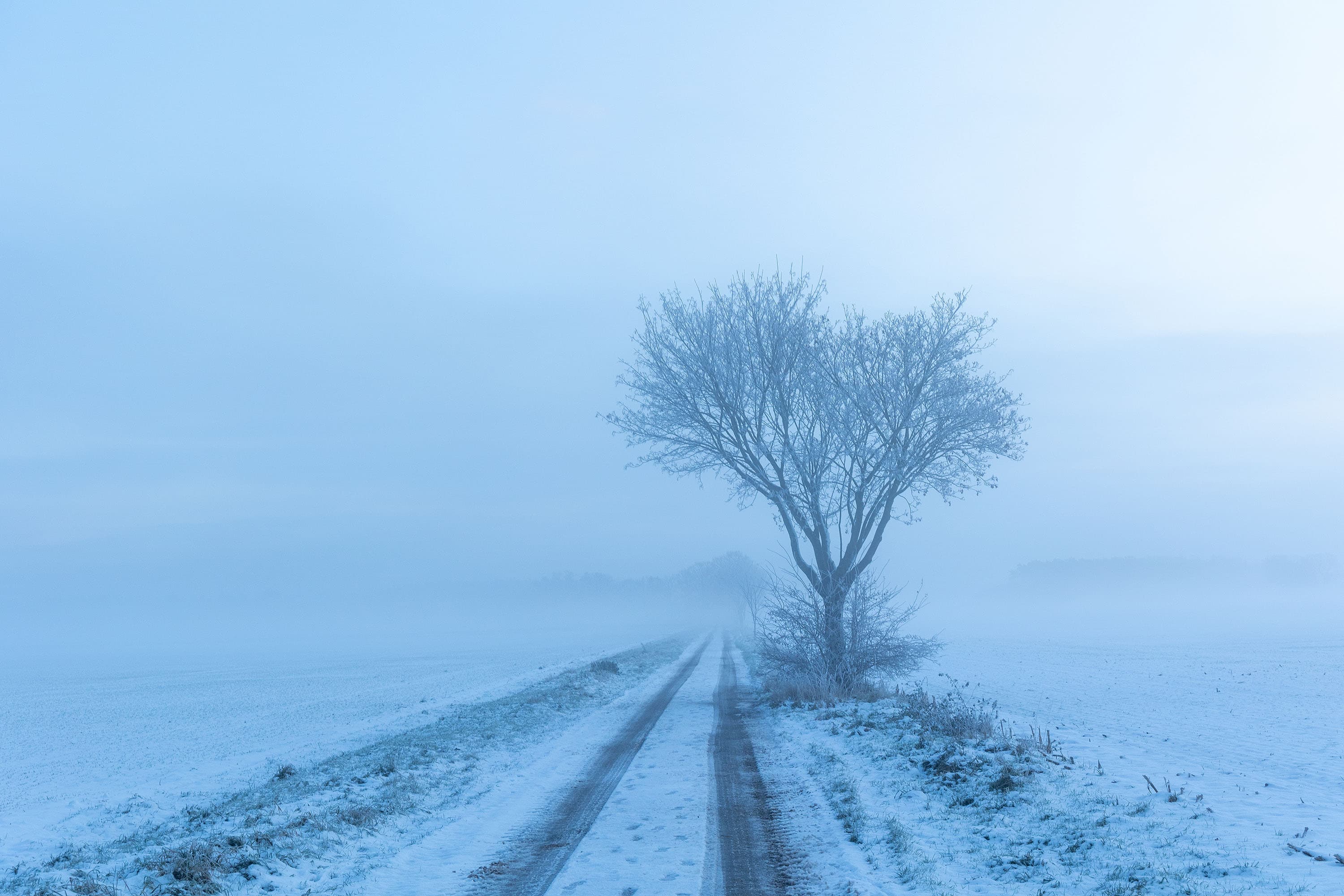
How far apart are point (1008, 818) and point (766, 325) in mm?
17842

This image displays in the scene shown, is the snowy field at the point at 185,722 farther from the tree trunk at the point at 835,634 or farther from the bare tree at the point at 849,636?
the tree trunk at the point at 835,634

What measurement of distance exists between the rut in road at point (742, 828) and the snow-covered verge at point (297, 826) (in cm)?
376

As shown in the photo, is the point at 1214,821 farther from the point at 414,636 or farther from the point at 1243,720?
the point at 414,636

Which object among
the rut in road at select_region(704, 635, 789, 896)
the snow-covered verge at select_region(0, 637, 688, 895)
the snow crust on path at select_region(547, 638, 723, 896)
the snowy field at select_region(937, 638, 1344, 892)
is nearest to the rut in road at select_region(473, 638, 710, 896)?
the snow crust on path at select_region(547, 638, 723, 896)

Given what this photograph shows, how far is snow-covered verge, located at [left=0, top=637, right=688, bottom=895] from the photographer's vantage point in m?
8.29

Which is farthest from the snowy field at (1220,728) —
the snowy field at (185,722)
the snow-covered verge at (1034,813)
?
the snowy field at (185,722)

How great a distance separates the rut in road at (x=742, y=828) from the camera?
7.83m

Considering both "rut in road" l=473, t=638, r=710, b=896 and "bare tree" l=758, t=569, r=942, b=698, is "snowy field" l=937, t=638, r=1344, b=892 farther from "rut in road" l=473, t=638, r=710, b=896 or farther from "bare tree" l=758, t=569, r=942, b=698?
"rut in road" l=473, t=638, r=710, b=896

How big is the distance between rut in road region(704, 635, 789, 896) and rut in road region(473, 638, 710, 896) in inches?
64.1

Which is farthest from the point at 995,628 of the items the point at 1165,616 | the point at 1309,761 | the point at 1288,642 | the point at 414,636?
the point at 1309,761

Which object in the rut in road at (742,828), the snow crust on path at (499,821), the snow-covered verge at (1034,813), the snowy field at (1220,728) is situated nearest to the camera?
the snow-covered verge at (1034,813)

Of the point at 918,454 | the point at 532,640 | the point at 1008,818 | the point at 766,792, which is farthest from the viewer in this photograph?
the point at 532,640

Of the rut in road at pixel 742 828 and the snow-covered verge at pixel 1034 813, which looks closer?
the snow-covered verge at pixel 1034 813

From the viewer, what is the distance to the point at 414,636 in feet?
392
